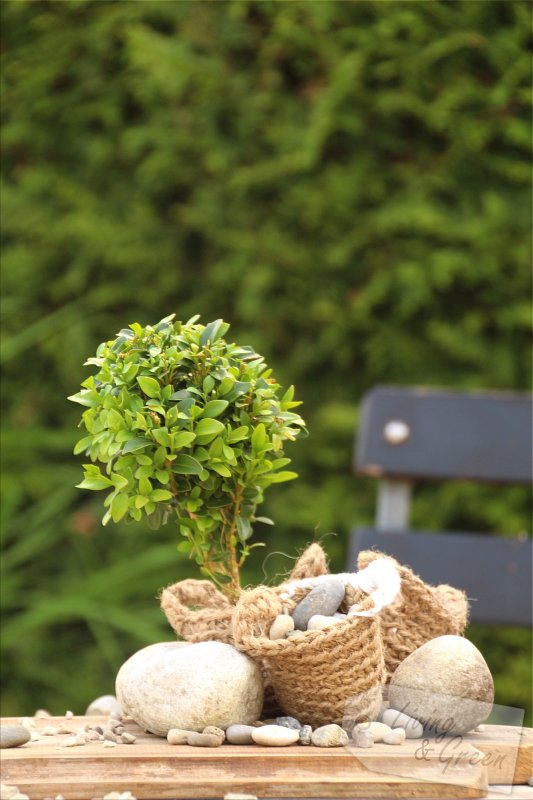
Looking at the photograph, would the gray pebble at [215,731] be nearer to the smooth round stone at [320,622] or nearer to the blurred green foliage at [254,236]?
the smooth round stone at [320,622]

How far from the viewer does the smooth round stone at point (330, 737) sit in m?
0.96

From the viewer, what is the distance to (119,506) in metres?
1.02

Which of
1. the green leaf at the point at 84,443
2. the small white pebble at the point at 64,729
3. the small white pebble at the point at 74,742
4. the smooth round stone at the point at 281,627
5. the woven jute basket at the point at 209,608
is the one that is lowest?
the small white pebble at the point at 64,729

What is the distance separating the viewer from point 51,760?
879 mm

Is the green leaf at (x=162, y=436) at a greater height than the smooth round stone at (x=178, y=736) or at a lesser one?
greater

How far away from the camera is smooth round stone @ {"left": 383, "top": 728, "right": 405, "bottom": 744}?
38.5 inches

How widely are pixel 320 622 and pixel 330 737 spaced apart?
11 cm

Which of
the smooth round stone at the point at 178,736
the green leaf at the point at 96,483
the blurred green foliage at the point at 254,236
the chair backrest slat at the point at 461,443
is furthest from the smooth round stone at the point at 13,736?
the blurred green foliage at the point at 254,236

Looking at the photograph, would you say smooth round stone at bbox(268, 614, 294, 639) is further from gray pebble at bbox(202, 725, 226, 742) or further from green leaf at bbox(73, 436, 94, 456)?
green leaf at bbox(73, 436, 94, 456)

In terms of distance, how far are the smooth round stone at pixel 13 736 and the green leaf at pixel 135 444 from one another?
0.29 metres

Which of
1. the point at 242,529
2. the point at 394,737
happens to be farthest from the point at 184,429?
the point at 394,737

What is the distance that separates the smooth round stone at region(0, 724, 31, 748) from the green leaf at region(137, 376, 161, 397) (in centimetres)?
35

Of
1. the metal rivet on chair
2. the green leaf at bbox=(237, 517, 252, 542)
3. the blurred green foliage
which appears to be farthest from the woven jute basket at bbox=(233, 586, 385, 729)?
the blurred green foliage

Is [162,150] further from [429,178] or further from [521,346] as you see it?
[521,346]
